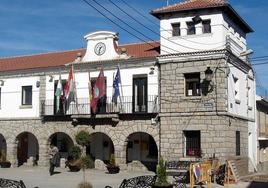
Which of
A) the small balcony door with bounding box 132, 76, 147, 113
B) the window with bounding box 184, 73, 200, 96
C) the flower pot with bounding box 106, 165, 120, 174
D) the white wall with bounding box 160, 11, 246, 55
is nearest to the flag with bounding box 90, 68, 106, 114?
the small balcony door with bounding box 132, 76, 147, 113

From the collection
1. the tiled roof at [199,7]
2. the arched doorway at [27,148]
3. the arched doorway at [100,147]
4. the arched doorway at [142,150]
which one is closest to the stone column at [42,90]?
the arched doorway at [27,148]

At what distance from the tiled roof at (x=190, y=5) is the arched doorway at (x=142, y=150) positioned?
7.23 meters

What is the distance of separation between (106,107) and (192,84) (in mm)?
5276

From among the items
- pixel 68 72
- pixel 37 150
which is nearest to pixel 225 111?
pixel 68 72

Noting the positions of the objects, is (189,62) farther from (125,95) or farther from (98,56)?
(98,56)

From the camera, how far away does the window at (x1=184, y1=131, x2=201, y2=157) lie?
23.2 metres

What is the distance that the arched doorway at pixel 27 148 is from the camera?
1199 inches

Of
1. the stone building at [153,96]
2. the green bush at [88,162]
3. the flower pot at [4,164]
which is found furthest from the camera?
the flower pot at [4,164]

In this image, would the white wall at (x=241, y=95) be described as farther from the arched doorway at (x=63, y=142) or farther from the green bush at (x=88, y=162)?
the arched doorway at (x=63, y=142)

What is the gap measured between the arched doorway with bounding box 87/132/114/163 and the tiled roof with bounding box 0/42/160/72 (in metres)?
5.00

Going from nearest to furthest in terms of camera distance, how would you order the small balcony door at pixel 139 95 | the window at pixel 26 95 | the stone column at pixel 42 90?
the small balcony door at pixel 139 95 < the stone column at pixel 42 90 < the window at pixel 26 95

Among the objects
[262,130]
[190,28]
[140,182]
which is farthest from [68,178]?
[262,130]

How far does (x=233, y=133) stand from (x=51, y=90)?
37.3ft

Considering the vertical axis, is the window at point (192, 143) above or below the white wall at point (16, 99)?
below
